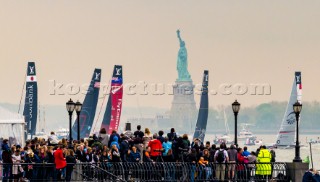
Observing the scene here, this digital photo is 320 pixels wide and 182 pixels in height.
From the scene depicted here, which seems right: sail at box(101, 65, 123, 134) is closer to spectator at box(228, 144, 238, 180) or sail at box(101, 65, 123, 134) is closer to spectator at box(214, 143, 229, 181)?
spectator at box(228, 144, 238, 180)

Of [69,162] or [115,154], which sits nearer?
[69,162]

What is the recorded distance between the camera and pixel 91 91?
140 meters

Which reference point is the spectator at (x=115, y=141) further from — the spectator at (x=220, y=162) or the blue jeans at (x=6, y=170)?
the blue jeans at (x=6, y=170)

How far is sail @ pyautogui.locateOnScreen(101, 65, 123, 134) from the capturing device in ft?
424

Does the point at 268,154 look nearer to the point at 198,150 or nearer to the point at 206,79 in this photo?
the point at 198,150

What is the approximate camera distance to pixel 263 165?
4409cm

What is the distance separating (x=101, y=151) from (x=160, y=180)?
7.88 ft

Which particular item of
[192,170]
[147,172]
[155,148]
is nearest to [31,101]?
[155,148]

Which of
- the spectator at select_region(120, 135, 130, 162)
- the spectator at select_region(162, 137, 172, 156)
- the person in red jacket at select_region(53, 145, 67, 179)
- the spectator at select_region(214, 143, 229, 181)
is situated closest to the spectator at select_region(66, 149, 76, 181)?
the person in red jacket at select_region(53, 145, 67, 179)

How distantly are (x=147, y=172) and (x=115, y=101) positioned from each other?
89913mm

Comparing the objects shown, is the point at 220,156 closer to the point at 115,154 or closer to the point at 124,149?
the point at 124,149

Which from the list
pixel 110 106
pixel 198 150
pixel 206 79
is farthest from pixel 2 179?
pixel 206 79

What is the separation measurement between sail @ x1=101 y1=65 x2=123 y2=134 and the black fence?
84.7 m

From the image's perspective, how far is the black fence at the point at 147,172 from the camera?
39.7 m
